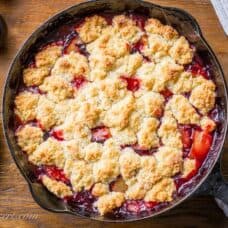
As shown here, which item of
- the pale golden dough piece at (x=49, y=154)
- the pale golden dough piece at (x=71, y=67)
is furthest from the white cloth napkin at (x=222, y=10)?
the pale golden dough piece at (x=49, y=154)

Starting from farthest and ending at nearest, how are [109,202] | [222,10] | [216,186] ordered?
[222,10], [109,202], [216,186]

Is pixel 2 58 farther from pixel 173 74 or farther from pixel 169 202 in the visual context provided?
pixel 169 202

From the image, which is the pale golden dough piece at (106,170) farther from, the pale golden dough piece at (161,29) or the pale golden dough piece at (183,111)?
the pale golden dough piece at (161,29)

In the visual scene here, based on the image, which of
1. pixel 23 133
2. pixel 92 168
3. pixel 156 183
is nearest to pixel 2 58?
pixel 23 133

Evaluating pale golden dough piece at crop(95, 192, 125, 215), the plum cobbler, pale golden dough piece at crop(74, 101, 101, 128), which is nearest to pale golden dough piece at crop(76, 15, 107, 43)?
the plum cobbler

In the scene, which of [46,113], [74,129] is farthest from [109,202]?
[46,113]

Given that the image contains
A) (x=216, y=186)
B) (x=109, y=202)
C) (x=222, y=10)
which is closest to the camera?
(x=216, y=186)

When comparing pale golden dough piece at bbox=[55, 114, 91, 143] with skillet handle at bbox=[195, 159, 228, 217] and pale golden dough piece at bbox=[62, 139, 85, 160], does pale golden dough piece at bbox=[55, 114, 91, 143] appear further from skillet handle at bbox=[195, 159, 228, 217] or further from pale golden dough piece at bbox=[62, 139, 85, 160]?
skillet handle at bbox=[195, 159, 228, 217]

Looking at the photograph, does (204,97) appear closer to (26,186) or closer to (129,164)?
(129,164)
